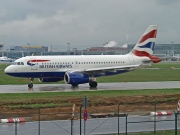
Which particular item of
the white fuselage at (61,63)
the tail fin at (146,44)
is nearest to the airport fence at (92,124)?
the white fuselage at (61,63)

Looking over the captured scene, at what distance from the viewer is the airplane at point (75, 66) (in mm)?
53344

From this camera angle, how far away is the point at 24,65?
53.4 meters

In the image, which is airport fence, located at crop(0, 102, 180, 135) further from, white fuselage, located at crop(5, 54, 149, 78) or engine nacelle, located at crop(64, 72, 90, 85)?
white fuselage, located at crop(5, 54, 149, 78)

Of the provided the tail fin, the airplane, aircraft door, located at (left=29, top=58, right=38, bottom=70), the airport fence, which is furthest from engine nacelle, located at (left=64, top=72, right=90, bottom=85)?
the airport fence

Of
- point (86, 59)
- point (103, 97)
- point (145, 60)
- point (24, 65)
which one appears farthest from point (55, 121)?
point (145, 60)

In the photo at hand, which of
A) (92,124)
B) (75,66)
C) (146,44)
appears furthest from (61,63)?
(92,124)

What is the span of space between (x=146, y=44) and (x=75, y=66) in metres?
11.0

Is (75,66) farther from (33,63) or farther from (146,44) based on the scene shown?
(146,44)

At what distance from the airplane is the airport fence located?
19.3 m

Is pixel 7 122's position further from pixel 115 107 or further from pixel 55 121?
pixel 115 107

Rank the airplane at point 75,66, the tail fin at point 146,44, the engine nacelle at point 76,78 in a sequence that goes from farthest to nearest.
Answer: the tail fin at point 146,44, the airplane at point 75,66, the engine nacelle at point 76,78

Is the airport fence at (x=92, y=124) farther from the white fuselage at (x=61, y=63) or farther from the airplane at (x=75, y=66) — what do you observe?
the white fuselage at (x=61, y=63)

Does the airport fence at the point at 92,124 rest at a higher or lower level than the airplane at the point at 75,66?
lower

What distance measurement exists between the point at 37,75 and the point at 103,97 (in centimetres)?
1460
